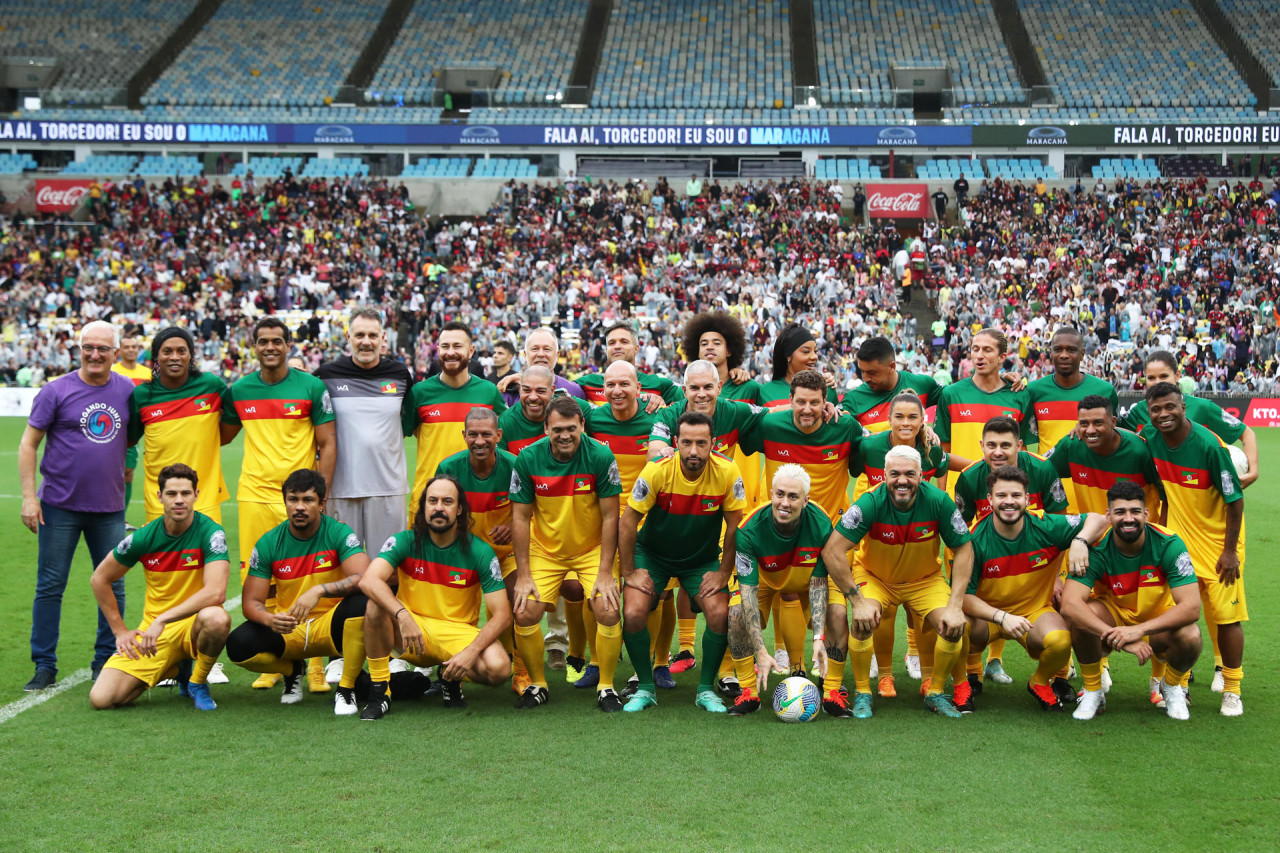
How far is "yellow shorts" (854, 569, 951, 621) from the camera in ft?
22.2

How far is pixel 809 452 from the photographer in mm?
7285

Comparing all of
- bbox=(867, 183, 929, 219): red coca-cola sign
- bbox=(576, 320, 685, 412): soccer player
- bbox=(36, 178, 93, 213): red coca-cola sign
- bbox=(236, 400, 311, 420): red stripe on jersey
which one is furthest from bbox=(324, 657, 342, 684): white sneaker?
bbox=(36, 178, 93, 213): red coca-cola sign

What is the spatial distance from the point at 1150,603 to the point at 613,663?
3.02 metres

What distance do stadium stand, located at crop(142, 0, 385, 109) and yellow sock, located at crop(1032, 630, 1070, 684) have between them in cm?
3974

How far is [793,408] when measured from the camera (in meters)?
7.19

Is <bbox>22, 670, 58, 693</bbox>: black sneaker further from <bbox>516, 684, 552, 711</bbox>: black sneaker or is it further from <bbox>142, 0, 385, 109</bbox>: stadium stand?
<bbox>142, 0, 385, 109</bbox>: stadium stand

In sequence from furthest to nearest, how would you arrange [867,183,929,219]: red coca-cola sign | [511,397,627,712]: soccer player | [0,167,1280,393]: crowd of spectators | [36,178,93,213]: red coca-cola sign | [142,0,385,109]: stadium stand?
[142,0,385,109]: stadium stand < [36,178,93,213]: red coca-cola sign < [867,183,929,219]: red coca-cola sign < [0,167,1280,393]: crowd of spectators < [511,397,627,712]: soccer player

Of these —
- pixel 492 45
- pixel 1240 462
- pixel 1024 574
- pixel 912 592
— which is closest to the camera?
pixel 1024 574

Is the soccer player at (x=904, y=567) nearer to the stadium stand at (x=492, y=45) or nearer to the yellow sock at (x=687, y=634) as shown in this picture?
the yellow sock at (x=687, y=634)

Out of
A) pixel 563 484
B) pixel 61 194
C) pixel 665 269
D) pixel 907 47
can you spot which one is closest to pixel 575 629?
pixel 563 484

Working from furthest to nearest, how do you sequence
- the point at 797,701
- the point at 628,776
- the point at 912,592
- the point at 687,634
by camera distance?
1. the point at 687,634
2. the point at 912,592
3. the point at 797,701
4. the point at 628,776

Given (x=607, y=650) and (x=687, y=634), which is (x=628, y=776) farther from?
(x=687, y=634)

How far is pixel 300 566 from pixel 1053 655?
13.9ft

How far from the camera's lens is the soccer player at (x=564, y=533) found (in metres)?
6.71
